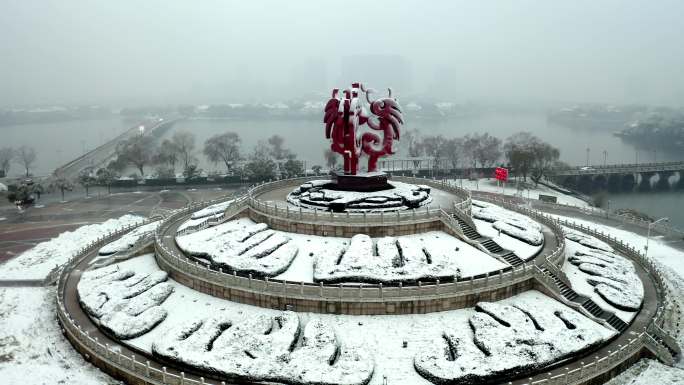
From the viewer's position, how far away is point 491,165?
100062 mm

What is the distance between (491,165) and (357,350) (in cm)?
8101

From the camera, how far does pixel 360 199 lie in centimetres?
3844

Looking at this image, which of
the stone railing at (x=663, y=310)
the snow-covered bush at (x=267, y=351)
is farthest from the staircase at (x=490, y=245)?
the snow-covered bush at (x=267, y=351)


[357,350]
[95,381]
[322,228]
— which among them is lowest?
[95,381]

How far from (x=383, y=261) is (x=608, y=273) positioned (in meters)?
17.1

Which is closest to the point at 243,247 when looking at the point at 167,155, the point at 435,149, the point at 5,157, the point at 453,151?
the point at 167,155

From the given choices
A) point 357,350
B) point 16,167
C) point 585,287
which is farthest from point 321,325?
point 16,167

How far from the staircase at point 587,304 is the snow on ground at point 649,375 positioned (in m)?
2.43

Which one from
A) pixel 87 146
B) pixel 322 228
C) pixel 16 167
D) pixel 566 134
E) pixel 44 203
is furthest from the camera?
pixel 566 134

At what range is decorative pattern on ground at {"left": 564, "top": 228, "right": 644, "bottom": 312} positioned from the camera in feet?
104

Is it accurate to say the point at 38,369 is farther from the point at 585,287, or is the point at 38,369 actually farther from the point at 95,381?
the point at 585,287

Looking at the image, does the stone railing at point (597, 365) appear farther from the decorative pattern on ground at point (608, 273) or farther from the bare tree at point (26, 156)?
the bare tree at point (26, 156)

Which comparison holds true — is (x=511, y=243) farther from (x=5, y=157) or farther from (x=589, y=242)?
(x=5, y=157)

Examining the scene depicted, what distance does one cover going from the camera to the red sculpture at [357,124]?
136 ft
